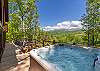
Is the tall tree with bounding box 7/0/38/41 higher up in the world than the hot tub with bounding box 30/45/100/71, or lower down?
higher up

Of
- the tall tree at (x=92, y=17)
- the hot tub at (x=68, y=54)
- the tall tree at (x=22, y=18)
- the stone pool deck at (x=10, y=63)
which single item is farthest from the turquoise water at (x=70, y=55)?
the tall tree at (x=22, y=18)

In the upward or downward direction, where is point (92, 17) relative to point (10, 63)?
upward

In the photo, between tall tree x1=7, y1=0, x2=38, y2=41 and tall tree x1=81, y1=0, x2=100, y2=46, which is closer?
tall tree x1=81, y1=0, x2=100, y2=46

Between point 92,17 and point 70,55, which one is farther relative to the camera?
point 92,17

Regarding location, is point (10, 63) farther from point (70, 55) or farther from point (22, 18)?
point (22, 18)

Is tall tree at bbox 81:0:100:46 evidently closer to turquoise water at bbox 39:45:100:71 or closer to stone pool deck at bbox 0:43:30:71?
turquoise water at bbox 39:45:100:71

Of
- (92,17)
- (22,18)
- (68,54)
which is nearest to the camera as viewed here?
(68,54)

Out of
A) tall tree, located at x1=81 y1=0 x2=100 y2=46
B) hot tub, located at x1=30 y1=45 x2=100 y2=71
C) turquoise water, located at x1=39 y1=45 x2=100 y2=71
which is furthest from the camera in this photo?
tall tree, located at x1=81 y1=0 x2=100 y2=46

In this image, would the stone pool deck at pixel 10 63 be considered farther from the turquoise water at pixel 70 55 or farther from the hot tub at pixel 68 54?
the turquoise water at pixel 70 55

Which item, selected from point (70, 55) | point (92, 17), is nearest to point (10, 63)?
point (70, 55)

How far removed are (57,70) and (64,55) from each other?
5.49m

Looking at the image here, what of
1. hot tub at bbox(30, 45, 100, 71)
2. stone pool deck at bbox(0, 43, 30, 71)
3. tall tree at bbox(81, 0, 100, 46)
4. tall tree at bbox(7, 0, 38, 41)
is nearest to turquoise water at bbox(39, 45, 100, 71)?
hot tub at bbox(30, 45, 100, 71)

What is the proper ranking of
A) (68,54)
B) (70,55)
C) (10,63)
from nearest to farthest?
1. (10,63)
2. (70,55)
3. (68,54)

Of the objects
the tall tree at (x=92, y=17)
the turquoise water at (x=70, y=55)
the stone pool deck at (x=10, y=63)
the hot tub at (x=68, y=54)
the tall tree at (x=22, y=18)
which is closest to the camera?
the stone pool deck at (x=10, y=63)
